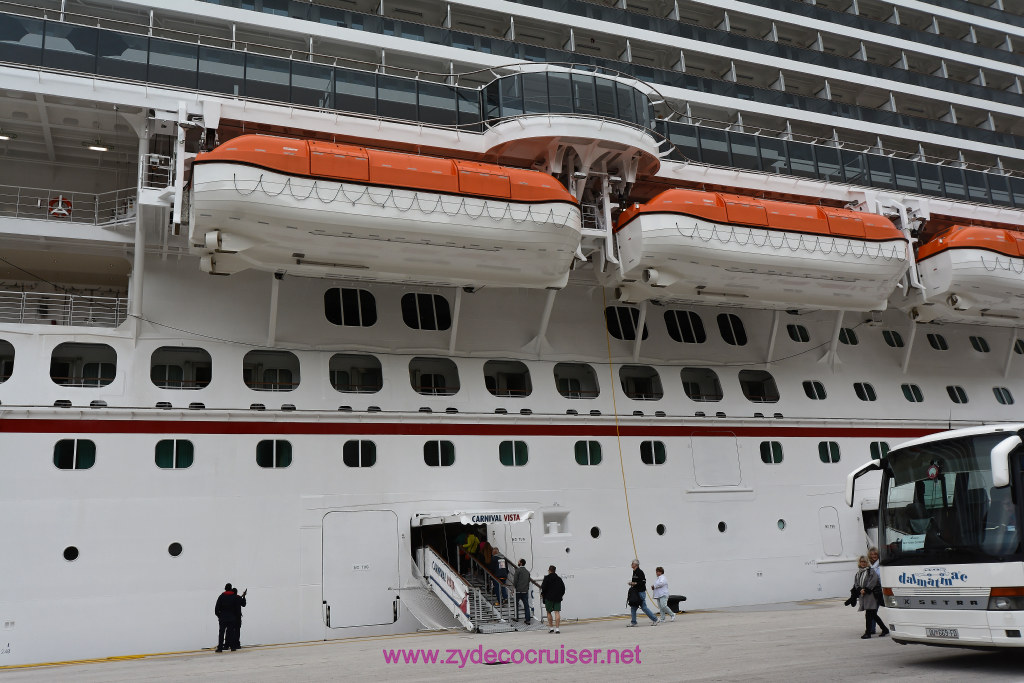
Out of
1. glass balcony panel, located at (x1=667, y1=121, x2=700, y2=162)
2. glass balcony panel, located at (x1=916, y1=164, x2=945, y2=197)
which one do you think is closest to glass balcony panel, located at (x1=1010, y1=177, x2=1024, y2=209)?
glass balcony panel, located at (x1=916, y1=164, x2=945, y2=197)

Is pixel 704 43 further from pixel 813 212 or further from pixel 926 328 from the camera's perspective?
pixel 926 328

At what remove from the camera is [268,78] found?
1485cm

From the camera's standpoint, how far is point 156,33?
54.5 ft

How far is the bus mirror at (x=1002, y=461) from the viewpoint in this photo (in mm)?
7352

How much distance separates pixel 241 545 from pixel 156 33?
10.8 meters

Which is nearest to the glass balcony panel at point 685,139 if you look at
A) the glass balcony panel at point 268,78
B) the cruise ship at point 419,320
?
the cruise ship at point 419,320

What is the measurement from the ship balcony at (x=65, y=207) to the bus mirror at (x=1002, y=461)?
1343cm

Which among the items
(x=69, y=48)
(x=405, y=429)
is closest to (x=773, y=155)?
(x=405, y=429)

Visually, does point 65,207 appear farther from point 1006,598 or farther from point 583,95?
point 1006,598

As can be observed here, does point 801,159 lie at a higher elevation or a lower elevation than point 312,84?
lower

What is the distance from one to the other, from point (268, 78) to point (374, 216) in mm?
3978

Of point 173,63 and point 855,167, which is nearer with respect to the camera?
point 173,63

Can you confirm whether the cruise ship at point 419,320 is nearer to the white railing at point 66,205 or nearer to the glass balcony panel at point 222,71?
the glass balcony panel at point 222,71

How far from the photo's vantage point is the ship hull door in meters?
13.7
